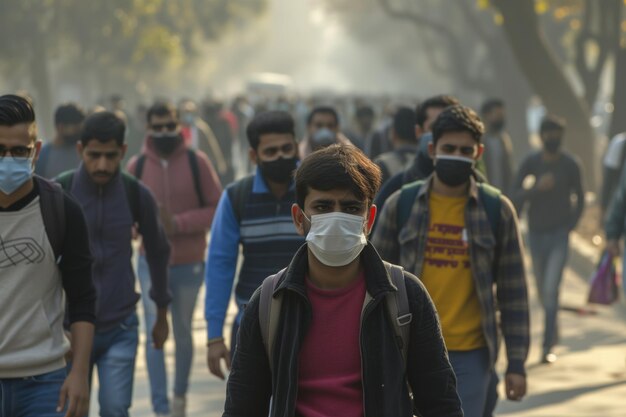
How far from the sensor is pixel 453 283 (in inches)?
224

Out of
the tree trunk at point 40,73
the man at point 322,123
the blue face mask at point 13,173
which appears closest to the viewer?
the blue face mask at point 13,173

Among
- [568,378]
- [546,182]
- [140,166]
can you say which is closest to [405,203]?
[140,166]

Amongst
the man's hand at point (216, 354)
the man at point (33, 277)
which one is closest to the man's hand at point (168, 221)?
the man's hand at point (216, 354)

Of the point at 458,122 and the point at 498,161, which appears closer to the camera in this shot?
the point at 458,122

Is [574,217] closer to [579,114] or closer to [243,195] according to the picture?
[243,195]

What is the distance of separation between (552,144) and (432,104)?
13.2 ft

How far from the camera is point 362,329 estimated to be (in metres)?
3.68

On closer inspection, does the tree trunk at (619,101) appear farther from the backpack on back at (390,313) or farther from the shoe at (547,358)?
the backpack on back at (390,313)

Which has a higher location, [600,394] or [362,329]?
[362,329]

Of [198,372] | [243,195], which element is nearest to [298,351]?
[243,195]

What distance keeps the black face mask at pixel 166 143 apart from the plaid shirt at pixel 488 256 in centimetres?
288

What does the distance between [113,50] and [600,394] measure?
43.6 m

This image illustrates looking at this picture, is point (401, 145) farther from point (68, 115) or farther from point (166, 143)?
point (68, 115)

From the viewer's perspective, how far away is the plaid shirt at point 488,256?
5680mm
